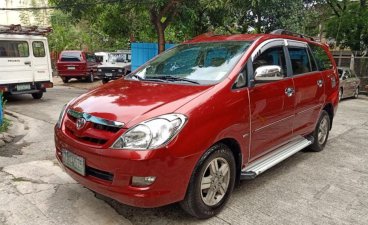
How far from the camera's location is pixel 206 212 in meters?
3.47

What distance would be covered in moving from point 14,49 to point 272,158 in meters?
9.21

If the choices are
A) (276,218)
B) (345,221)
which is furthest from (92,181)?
(345,221)

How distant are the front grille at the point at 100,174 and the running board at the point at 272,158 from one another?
1.48m

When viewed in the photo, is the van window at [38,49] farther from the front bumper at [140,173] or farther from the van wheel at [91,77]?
the front bumper at [140,173]

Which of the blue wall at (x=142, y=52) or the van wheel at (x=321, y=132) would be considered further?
the blue wall at (x=142, y=52)

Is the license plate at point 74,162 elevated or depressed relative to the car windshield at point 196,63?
depressed

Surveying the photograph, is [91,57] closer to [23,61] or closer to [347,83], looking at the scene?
[23,61]

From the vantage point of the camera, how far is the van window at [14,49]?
1053cm

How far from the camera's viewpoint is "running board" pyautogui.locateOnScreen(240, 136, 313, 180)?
12.8 ft

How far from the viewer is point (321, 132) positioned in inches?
236

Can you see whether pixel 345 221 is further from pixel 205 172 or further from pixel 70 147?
pixel 70 147

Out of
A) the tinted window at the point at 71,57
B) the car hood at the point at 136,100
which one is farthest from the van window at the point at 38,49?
the car hood at the point at 136,100

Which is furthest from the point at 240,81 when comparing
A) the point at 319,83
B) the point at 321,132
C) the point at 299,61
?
the point at 321,132

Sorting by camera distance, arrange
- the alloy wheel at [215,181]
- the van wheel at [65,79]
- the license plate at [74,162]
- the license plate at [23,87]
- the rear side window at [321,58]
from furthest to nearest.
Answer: the van wheel at [65,79]
the license plate at [23,87]
the rear side window at [321,58]
the alloy wheel at [215,181]
the license plate at [74,162]
